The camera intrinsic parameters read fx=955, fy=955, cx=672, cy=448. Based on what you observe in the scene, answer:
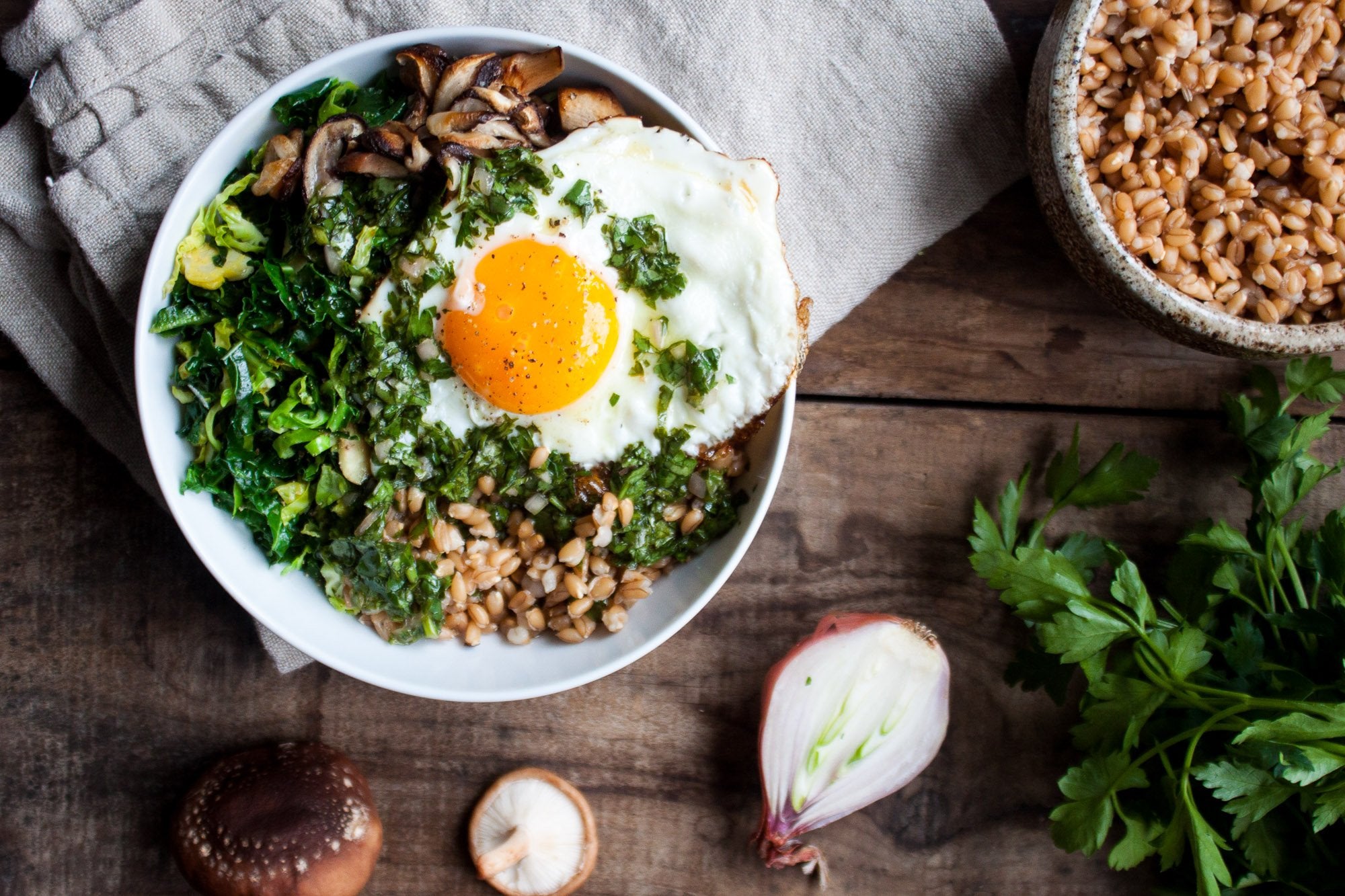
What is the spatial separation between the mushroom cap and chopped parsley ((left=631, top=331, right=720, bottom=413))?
1.51m

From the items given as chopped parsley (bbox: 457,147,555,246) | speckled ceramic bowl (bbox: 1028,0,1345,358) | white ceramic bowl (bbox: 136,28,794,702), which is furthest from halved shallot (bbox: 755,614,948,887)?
chopped parsley (bbox: 457,147,555,246)

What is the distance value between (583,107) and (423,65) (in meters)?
0.40

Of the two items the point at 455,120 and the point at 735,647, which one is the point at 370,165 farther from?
the point at 735,647

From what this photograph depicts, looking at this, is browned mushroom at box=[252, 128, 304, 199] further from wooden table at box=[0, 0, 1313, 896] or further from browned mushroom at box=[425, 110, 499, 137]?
wooden table at box=[0, 0, 1313, 896]

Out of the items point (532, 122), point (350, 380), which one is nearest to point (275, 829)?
point (350, 380)

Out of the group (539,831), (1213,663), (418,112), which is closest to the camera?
(418,112)

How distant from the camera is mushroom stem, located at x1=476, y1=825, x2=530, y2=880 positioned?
9.26 ft

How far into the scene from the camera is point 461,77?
7.66 ft

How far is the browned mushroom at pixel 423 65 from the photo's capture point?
7.67 ft

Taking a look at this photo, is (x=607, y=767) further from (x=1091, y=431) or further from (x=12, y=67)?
(x=12, y=67)

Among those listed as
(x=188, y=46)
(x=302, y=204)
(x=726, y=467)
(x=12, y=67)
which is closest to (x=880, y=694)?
(x=726, y=467)

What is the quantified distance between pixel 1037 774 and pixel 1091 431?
1.10 meters

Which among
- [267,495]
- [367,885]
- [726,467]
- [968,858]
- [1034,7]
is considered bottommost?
[968,858]

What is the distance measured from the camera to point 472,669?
8.45 feet
